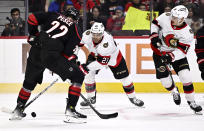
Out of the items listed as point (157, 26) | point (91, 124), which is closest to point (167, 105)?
point (157, 26)

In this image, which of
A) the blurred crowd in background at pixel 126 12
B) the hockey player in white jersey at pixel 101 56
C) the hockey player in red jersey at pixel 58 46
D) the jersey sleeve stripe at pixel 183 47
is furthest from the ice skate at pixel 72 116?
the blurred crowd in background at pixel 126 12

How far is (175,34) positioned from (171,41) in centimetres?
9

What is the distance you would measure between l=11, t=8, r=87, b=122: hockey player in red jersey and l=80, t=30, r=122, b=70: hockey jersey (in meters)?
0.72

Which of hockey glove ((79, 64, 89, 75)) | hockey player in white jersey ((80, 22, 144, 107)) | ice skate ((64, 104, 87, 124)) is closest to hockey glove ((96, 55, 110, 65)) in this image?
hockey player in white jersey ((80, 22, 144, 107))

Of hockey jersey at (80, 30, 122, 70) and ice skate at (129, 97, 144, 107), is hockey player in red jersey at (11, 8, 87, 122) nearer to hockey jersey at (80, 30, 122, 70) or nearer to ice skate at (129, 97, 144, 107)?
hockey jersey at (80, 30, 122, 70)

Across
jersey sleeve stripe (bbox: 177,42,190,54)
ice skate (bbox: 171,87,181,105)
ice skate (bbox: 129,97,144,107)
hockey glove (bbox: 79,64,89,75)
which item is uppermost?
jersey sleeve stripe (bbox: 177,42,190,54)

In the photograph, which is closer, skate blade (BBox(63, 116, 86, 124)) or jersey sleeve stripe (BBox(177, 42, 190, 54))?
skate blade (BBox(63, 116, 86, 124))

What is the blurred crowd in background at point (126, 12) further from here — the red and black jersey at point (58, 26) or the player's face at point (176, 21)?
the red and black jersey at point (58, 26)

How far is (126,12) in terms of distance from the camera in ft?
25.1

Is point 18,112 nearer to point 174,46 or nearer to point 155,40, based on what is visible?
point 155,40

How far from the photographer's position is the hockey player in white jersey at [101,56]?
214 inches

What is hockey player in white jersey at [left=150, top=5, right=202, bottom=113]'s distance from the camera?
5.55 metres

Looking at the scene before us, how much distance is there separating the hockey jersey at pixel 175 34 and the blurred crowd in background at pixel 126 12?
1644 millimetres

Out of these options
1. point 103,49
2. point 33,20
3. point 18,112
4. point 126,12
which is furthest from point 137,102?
point 126,12
